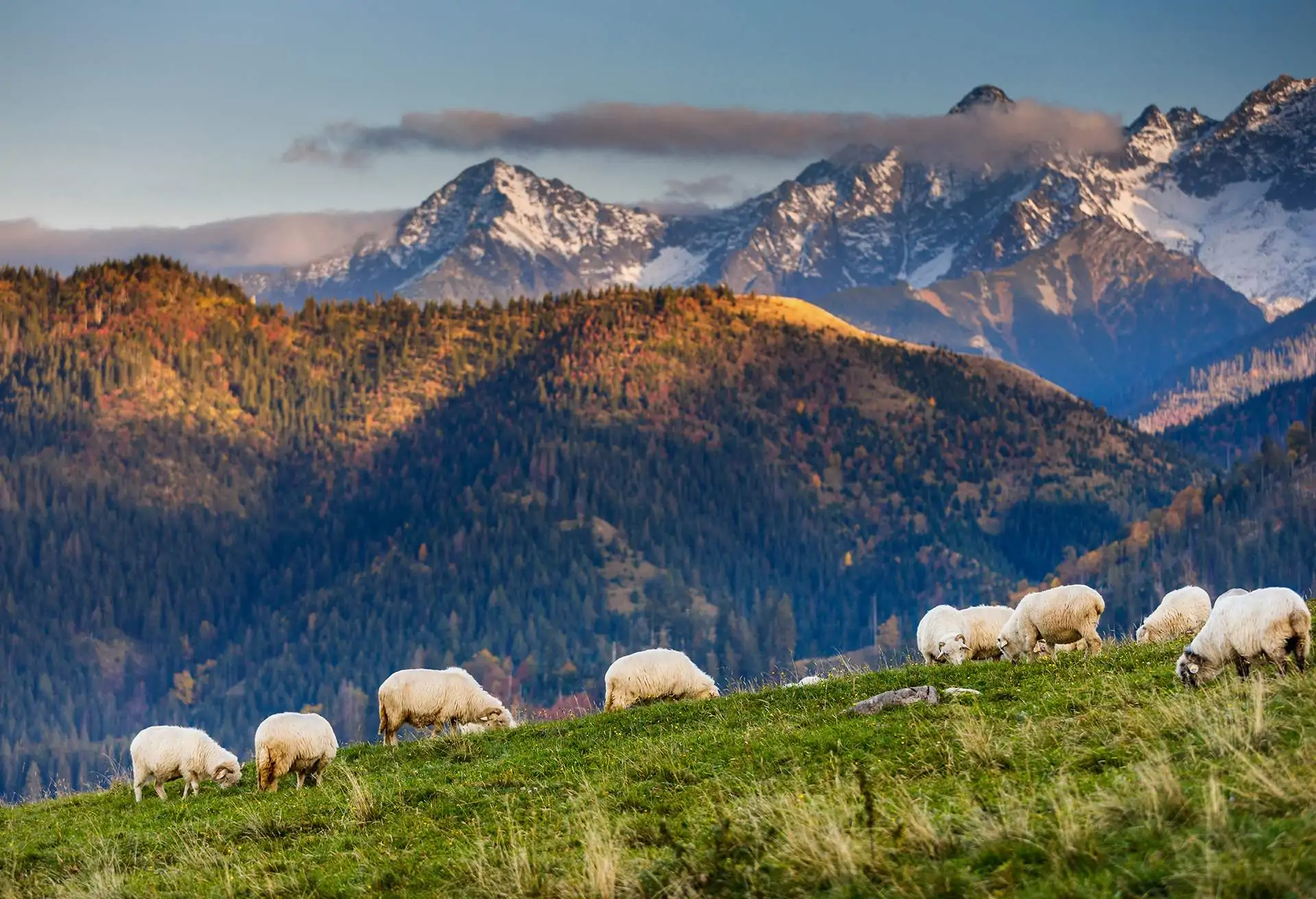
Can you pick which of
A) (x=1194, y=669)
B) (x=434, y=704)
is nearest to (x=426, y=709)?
(x=434, y=704)

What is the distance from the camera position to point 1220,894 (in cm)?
1287

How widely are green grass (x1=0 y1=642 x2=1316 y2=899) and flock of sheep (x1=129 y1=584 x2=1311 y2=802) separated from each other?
0.92 meters

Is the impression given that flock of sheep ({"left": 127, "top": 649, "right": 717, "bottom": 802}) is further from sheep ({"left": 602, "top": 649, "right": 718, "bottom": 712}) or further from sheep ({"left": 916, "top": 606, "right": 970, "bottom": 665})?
sheep ({"left": 916, "top": 606, "right": 970, "bottom": 665})

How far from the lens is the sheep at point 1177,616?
36375mm

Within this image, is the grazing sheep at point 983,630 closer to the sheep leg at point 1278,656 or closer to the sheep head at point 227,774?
the sheep leg at point 1278,656

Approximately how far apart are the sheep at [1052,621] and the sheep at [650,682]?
24.5 feet

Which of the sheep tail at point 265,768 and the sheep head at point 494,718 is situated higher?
the sheep tail at point 265,768

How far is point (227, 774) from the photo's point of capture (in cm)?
3044

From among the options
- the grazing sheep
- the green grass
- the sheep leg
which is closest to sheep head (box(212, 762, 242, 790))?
the green grass

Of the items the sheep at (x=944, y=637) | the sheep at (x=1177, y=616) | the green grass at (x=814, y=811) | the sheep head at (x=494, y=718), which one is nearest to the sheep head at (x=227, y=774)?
the green grass at (x=814, y=811)

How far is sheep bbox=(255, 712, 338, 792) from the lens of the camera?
28266mm

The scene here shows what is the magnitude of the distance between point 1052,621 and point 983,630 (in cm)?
545

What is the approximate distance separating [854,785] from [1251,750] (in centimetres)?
482

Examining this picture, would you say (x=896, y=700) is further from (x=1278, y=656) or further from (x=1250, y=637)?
(x=1278, y=656)
